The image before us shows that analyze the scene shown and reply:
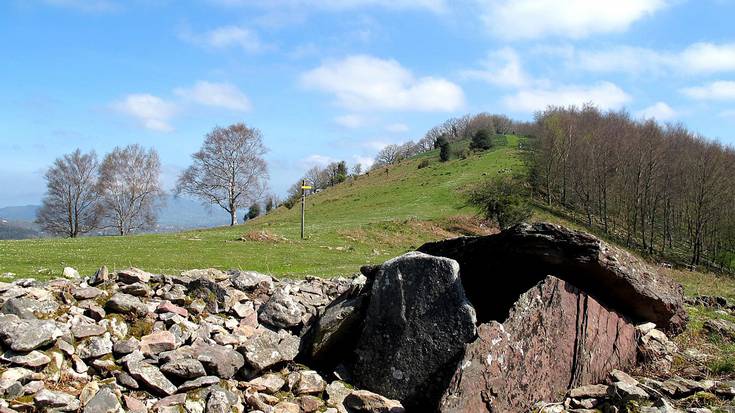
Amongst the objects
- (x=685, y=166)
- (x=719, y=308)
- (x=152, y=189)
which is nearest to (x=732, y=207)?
(x=685, y=166)

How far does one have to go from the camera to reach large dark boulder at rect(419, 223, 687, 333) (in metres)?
7.99

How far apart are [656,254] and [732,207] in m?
6.96

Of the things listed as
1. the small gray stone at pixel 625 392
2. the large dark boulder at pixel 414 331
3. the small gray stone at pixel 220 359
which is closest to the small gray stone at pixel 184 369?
the small gray stone at pixel 220 359

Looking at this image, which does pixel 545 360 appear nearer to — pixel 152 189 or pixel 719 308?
pixel 719 308

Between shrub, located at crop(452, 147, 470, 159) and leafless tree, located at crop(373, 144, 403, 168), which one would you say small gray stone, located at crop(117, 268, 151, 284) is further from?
leafless tree, located at crop(373, 144, 403, 168)

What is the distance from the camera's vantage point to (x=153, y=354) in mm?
7582

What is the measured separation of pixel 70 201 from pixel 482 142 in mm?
60525

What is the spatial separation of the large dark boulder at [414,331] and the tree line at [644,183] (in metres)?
Answer: 44.6

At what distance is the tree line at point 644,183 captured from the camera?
145 ft

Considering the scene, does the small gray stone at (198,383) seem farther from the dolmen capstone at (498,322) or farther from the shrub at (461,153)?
the shrub at (461,153)

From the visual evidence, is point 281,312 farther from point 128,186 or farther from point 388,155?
point 388,155

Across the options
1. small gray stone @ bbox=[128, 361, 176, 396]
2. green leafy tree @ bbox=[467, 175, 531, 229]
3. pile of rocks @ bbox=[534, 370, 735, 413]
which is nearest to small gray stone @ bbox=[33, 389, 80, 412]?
small gray stone @ bbox=[128, 361, 176, 396]

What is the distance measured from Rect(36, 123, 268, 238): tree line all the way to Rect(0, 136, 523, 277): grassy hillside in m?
8.81

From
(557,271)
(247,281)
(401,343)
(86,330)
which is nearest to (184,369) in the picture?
(86,330)
